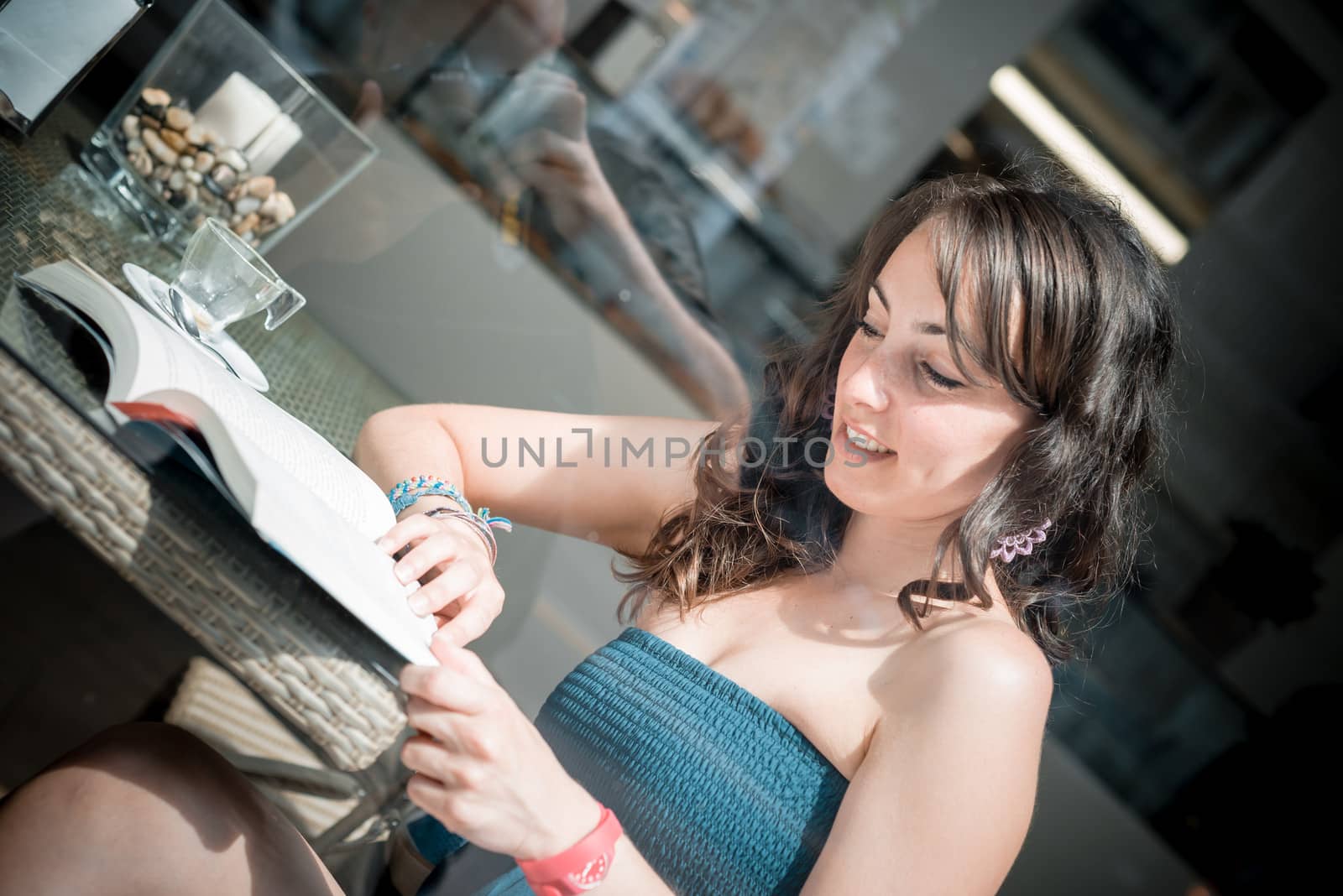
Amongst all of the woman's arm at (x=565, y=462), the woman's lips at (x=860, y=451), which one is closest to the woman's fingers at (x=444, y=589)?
the woman's arm at (x=565, y=462)

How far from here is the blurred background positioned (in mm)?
1067

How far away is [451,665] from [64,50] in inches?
32.1

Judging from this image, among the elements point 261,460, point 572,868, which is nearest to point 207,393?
point 261,460

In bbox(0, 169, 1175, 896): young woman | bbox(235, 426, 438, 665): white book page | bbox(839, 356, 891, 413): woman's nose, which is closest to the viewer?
bbox(235, 426, 438, 665): white book page

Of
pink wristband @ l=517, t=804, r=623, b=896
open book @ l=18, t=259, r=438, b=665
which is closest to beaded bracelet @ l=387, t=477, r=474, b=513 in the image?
open book @ l=18, t=259, r=438, b=665

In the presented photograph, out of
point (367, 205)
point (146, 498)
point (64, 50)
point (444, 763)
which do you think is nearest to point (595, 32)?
point (367, 205)

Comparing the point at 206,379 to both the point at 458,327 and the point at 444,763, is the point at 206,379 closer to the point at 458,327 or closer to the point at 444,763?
the point at 444,763

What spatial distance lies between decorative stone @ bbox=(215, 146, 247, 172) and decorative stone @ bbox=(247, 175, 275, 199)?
0.06 feet

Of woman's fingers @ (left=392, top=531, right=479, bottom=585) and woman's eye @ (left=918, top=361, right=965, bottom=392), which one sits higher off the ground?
woman's eye @ (left=918, top=361, right=965, bottom=392)

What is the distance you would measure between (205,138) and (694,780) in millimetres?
864

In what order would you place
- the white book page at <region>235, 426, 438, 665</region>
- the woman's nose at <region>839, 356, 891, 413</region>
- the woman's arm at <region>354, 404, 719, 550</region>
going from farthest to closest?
1. the woman's arm at <region>354, 404, 719, 550</region>
2. the woman's nose at <region>839, 356, 891, 413</region>
3. the white book page at <region>235, 426, 438, 665</region>

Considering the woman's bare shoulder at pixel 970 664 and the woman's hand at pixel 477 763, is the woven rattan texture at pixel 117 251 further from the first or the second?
the woman's bare shoulder at pixel 970 664

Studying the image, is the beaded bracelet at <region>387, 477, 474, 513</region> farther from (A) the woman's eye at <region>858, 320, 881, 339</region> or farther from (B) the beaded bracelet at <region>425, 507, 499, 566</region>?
(A) the woman's eye at <region>858, 320, 881, 339</region>

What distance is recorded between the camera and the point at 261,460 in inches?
22.2
